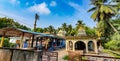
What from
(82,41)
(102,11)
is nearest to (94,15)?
(102,11)

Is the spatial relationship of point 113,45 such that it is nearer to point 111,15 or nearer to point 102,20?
point 102,20

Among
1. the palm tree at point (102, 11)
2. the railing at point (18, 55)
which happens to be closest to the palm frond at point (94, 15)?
the palm tree at point (102, 11)

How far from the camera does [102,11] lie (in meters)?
22.6

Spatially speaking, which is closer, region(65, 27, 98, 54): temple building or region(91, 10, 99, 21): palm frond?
region(65, 27, 98, 54): temple building

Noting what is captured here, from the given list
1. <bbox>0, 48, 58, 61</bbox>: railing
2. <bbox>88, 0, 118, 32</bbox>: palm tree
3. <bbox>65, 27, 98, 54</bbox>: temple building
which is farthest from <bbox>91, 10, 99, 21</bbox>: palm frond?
<bbox>0, 48, 58, 61</bbox>: railing

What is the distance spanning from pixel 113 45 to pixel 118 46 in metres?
0.59

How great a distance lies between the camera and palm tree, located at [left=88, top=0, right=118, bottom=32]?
2255cm

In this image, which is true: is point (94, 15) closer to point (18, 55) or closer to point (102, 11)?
point (102, 11)

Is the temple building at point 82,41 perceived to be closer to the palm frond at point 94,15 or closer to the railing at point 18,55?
the palm frond at point 94,15

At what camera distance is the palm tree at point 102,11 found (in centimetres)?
2255

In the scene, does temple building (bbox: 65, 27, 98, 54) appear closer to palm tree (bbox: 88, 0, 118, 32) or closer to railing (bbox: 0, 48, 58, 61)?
palm tree (bbox: 88, 0, 118, 32)

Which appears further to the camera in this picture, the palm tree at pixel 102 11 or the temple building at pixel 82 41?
the palm tree at pixel 102 11

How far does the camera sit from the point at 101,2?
2428cm

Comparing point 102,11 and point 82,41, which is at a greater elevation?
point 102,11
